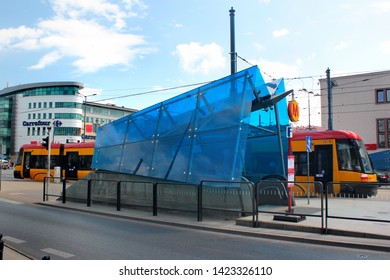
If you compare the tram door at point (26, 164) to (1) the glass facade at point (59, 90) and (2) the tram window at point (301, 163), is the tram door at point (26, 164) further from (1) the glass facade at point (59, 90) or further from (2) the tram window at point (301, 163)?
(1) the glass facade at point (59, 90)

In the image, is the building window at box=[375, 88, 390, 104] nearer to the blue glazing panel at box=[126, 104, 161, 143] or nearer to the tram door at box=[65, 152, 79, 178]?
the tram door at box=[65, 152, 79, 178]

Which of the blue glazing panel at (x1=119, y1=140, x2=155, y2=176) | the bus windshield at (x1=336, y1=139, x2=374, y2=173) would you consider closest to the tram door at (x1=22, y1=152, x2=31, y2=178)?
the blue glazing panel at (x1=119, y1=140, x2=155, y2=176)

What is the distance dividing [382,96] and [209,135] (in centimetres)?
4134

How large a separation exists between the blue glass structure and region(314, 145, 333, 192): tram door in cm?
318

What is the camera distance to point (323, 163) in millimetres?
17188

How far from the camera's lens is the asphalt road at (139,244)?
265 inches

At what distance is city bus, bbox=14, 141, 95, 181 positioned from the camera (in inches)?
1131

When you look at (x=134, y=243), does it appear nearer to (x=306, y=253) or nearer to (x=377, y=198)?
(x=306, y=253)

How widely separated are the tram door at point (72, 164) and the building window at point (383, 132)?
3690 cm

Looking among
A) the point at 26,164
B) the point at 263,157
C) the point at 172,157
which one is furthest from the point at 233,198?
the point at 26,164

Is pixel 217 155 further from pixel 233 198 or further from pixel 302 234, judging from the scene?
pixel 302 234

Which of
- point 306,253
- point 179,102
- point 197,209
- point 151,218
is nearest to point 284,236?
point 306,253
